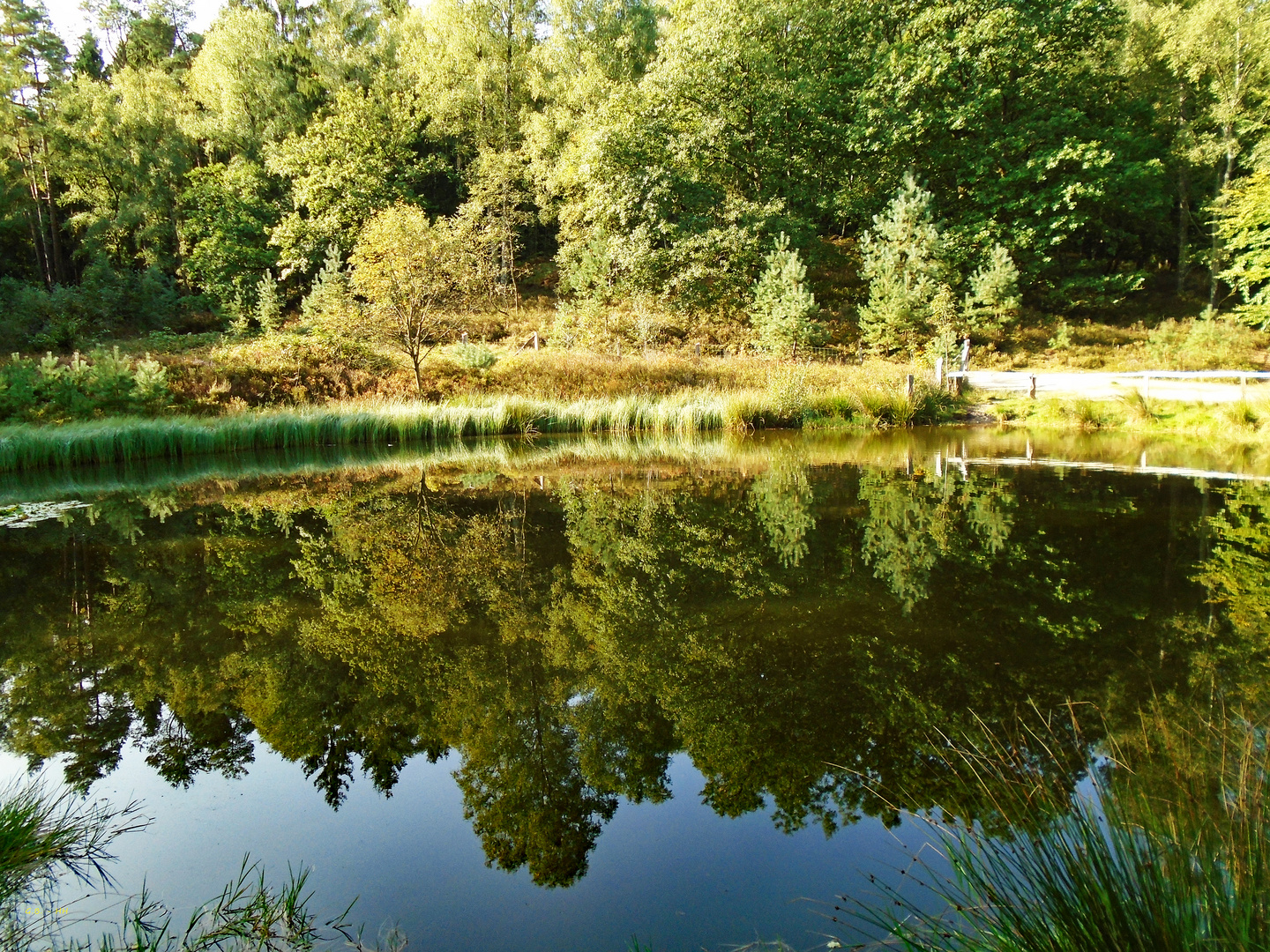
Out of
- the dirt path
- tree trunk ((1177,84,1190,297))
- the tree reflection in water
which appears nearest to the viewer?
the tree reflection in water

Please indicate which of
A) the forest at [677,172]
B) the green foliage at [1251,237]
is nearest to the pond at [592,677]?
the forest at [677,172]

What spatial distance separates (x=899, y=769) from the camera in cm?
257

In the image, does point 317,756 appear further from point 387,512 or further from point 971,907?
A: point 387,512

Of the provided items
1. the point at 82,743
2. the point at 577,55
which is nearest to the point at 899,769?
the point at 82,743

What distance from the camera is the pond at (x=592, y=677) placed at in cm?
225

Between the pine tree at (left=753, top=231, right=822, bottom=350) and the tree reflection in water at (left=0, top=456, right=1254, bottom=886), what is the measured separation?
16469 mm

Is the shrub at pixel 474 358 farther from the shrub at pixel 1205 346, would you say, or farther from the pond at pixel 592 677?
the shrub at pixel 1205 346

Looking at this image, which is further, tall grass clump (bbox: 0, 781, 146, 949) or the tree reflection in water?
the tree reflection in water

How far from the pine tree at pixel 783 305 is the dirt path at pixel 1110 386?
5.42 m

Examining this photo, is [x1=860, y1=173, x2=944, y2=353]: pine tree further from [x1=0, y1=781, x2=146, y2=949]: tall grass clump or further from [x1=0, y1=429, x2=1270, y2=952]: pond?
[x1=0, y1=781, x2=146, y2=949]: tall grass clump

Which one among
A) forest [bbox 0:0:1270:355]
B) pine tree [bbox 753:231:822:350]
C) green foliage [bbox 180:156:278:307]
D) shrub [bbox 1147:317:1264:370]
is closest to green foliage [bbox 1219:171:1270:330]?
forest [bbox 0:0:1270:355]

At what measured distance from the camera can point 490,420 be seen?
1591cm

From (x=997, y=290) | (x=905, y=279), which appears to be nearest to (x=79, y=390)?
(x=905, y=279)

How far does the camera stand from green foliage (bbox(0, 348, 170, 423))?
46.5 feet
